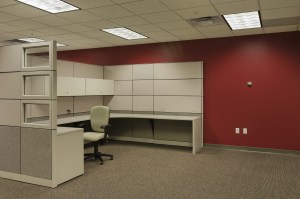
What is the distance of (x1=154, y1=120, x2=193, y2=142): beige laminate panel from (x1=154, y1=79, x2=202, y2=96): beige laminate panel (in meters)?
0.68

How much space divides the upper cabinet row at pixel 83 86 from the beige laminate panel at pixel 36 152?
1.59 meters

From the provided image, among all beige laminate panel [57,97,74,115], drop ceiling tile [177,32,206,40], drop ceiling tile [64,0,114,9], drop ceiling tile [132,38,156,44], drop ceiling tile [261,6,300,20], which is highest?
drop ceiling tile [132,38,156,44]

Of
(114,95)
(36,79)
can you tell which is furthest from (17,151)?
(114,95)

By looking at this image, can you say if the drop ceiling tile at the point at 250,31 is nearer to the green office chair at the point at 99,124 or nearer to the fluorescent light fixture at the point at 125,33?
the fluorescent light fixture at the point at 125,33

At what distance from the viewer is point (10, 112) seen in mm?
3742

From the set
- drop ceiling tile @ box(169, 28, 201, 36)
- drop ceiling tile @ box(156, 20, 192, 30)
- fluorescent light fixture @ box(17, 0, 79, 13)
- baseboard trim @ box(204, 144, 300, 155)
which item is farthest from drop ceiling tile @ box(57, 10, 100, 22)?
baseboard trim @ box(204, 144, 300, 155)

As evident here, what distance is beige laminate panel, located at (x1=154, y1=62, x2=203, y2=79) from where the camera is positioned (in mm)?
5864

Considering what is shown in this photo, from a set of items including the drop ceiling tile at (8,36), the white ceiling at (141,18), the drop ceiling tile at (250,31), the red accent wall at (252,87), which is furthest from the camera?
the drop ceiling tile at (8,36)

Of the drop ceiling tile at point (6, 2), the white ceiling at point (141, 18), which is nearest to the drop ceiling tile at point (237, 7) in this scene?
the white ceiling at point (141, 18)

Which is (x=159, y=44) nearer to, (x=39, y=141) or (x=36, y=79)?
(x=36, y=79)

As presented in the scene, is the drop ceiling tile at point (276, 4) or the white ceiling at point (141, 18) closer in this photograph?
the drop ceiling tile at point (276, 4)

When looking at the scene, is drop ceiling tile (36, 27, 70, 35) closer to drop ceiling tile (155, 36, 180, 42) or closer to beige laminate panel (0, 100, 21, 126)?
beige laminate panel (0, 100, 21, 126)

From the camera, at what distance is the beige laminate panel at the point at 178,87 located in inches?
231

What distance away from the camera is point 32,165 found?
3.57 metres
